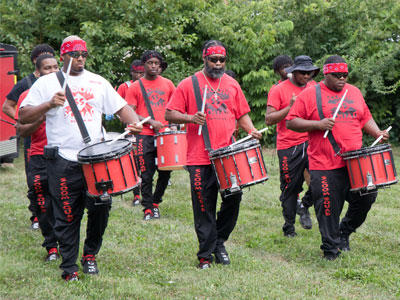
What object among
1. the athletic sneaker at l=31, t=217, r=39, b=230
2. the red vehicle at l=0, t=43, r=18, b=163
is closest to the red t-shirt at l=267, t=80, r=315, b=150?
the athletic sneaker at l=31, t=217, r=39, b=230

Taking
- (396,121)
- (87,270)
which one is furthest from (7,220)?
(396,121)

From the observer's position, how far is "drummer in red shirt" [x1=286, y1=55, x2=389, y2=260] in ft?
21.0

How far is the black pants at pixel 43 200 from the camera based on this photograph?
22.0ft

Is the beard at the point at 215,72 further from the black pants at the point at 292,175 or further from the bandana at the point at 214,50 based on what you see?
the black pants at the point at 292,175

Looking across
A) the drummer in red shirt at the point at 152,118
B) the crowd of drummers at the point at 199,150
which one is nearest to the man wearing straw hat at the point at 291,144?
the crowd of drummers at the point at 199,150

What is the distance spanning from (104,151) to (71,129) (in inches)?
16.9

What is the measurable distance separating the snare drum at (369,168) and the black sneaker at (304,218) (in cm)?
199

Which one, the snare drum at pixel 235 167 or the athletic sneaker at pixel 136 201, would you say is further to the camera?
the athletic sneaker at pixel 136 201

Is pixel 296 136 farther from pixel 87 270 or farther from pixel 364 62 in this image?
pixel 364 62

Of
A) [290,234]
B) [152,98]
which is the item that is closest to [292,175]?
[290,234]

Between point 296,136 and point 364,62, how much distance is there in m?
8.86

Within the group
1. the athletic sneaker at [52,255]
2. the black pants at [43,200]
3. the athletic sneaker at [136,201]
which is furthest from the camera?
the athletic sneaker at [136,201]

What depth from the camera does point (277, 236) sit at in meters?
7.65

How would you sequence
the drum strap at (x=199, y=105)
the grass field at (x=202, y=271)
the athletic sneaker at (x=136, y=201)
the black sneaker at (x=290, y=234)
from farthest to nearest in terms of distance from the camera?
1. the athletic sneaker at (x=136, y=201)
2. the black sneaker at (x=290, y=234)
3. the drum strap at (x=199, y=105)
4. the grass field at (x=202, y=271)
